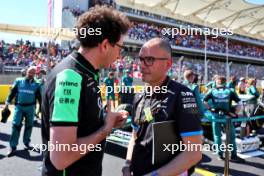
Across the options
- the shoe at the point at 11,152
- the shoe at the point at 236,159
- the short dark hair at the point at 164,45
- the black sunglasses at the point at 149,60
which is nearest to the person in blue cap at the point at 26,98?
the shoe at the point at 11,152

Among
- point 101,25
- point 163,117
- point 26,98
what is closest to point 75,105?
point 101,25

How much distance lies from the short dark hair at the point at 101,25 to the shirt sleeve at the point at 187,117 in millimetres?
594

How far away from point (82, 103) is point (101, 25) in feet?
1.52

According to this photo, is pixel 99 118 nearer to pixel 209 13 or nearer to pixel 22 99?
pixel 22 99

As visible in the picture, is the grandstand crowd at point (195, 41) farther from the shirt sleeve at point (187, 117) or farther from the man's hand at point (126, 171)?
the shirt sleeve at point (187, 117)

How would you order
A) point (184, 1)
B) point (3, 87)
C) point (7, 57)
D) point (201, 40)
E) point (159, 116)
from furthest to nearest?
1. point (201, 40)
2. point (184, 1)
3. point (7, 57)
4. point (3, 87)
5. point (159, 116)

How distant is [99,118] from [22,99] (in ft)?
17.8

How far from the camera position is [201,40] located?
→ 38.8 m

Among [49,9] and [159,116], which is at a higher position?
[49,9]

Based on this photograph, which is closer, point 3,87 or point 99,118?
point 99,118

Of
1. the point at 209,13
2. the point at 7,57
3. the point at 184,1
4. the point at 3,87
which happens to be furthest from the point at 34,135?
the point at 209,13

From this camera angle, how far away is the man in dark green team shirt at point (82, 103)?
1.59 metres

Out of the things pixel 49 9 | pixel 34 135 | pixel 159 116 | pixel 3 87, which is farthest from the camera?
pixel 3 87

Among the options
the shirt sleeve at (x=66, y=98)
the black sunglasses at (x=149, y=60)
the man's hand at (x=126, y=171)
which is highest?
the black sunglasses at (x=149, y=60)
